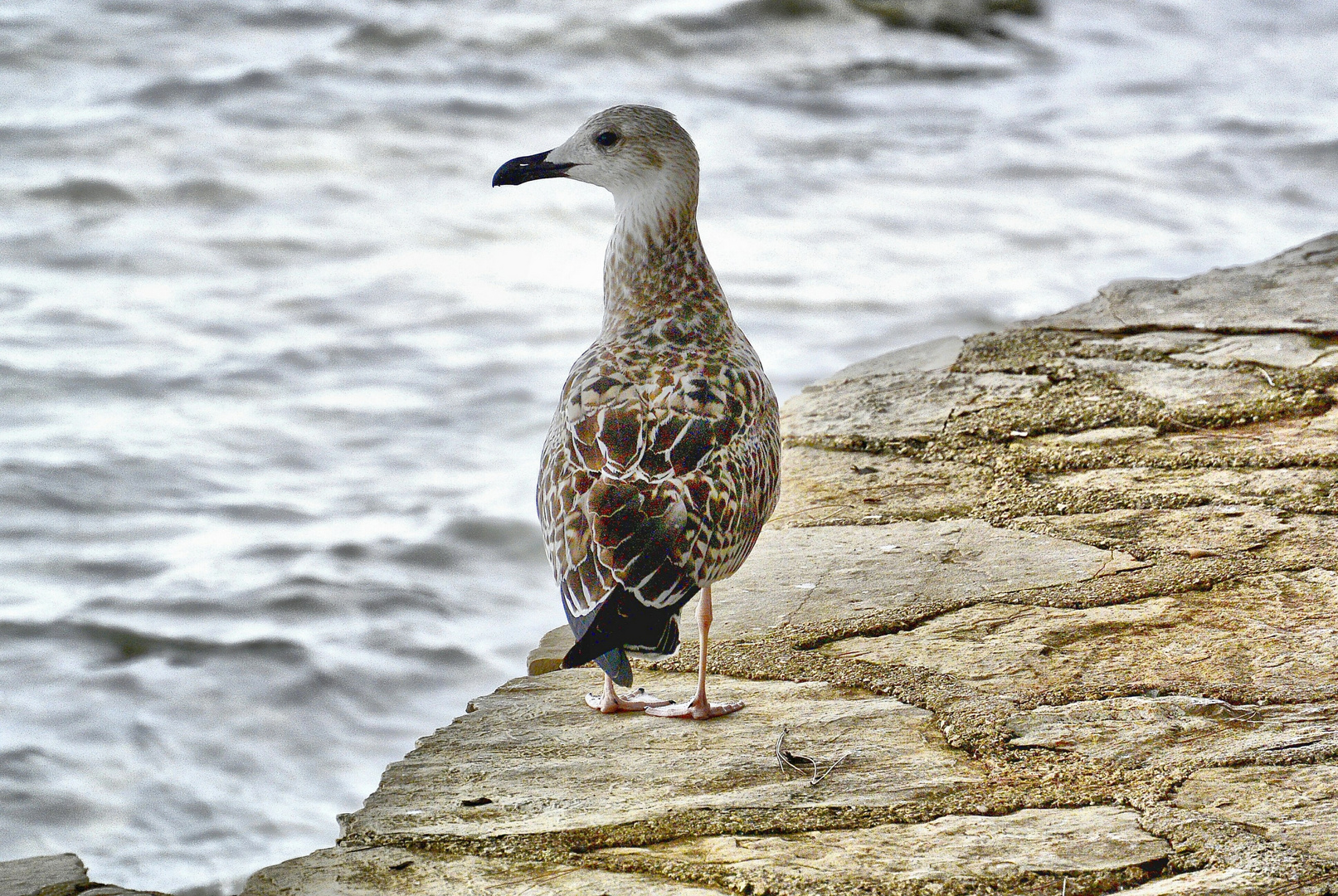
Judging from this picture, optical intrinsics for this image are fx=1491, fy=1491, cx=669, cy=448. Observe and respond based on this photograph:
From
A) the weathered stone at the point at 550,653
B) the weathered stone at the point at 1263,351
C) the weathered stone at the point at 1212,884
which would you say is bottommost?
the weathered stone at the point at 550,653

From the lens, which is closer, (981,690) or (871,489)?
(981,690)

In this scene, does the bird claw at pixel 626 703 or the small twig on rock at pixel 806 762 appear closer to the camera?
the small twig on rock at pixel 806 762

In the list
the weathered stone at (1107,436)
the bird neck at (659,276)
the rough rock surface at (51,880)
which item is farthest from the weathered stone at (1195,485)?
the rough rock surface at (51,880)

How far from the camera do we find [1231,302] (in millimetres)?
5344

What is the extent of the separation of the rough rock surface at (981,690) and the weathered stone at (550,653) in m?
0.01

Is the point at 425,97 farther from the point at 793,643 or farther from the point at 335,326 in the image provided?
the point at 793,643

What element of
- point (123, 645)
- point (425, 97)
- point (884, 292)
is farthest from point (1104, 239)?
point (123, 645)

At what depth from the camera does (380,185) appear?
34.2 feet

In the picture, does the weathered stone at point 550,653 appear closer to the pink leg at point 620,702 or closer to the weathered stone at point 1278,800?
the pink leg at point 620,702

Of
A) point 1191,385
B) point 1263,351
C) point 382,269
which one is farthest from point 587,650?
point 382,269

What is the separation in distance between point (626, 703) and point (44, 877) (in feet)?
3.94

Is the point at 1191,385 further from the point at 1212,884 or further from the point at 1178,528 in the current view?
the point at 1212,884

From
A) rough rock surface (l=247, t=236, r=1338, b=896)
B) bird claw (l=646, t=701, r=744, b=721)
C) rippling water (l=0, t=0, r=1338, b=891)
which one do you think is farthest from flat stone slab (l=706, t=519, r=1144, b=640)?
rippling water (l=0, t=0, r=1338, b=891)

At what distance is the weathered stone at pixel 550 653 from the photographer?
3.62m
